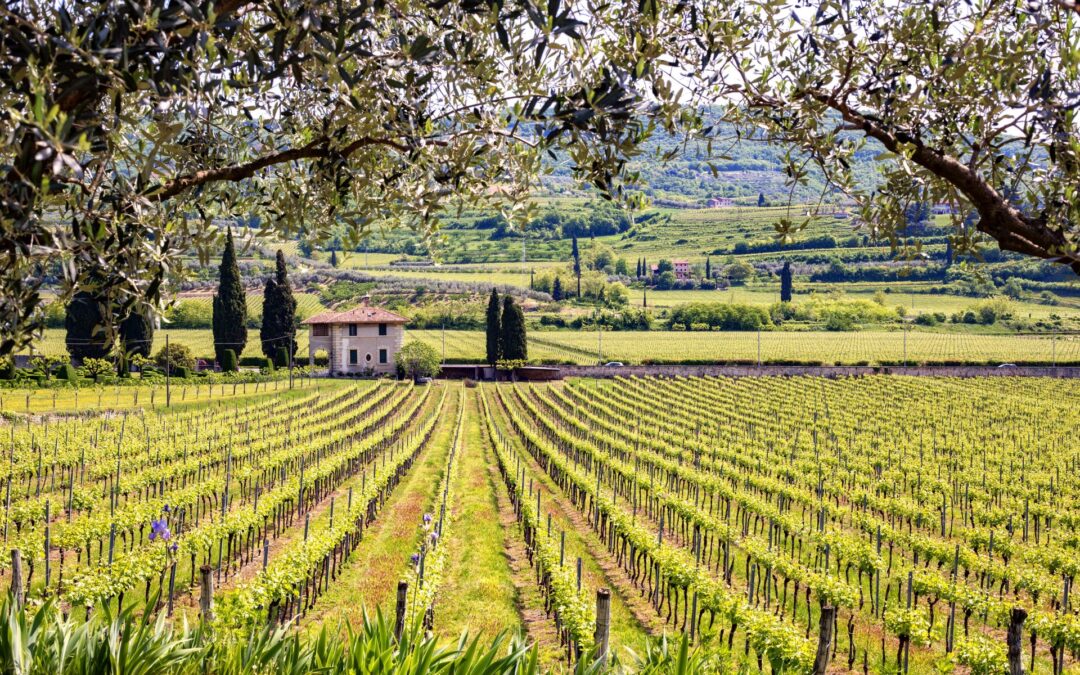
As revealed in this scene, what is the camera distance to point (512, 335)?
77125mm

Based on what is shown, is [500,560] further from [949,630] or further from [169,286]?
[169,286]

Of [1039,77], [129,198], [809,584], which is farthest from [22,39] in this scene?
[809,584]

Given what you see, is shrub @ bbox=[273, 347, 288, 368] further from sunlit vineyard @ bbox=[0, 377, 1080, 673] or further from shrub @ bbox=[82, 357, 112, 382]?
sunlit vineyard @ bbox=[0, 377, 1080, 673]

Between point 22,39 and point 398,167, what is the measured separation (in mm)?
3282

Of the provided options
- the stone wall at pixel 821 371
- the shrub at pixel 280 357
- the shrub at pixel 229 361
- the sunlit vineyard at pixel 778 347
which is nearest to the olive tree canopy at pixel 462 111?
the shrub at pixel 229 361

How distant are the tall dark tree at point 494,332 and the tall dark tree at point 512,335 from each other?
2.63 ft

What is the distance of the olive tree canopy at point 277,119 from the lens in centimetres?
418

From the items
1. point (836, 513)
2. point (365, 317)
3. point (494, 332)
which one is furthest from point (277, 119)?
point (494, 332)

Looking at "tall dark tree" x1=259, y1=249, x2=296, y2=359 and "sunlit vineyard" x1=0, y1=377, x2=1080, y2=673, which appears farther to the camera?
"tall dark tree" x1=259, y1=249, x2=296, y2=359

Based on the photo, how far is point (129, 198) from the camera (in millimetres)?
4930

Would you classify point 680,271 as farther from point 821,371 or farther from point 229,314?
point 229,314

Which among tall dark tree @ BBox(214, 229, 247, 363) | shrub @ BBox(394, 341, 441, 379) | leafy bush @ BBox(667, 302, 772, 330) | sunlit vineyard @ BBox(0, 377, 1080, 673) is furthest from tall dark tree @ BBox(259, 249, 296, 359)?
leafy bush @ BBox(667, 302, 772, 330)

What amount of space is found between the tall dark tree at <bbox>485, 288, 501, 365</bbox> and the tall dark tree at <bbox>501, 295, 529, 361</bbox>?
80cm

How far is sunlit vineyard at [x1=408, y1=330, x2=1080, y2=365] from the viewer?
8675cm
